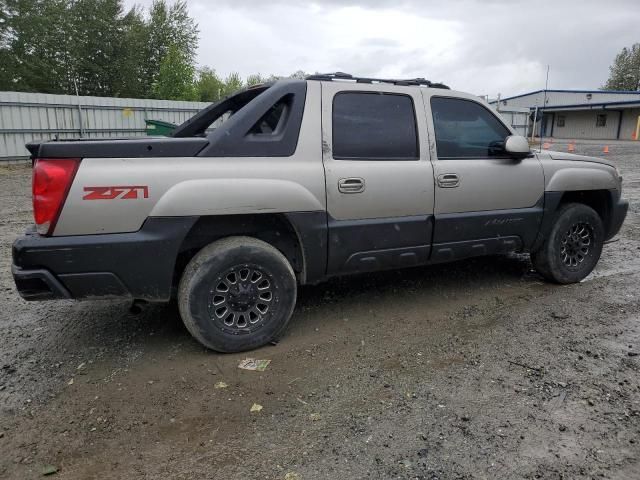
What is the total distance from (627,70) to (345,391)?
91176 millimetres

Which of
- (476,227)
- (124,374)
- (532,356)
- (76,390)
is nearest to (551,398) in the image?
(532,356)

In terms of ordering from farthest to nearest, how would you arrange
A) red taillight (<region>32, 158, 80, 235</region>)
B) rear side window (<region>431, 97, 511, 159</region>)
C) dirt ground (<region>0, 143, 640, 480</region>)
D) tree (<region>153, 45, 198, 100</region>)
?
tree (<region>153, 45, 198, 100</region>)
rear side window (<region>431, 97, 511, 159</region>)
red taillight (<region>32, 158, 80, 235</region>)
dirt ground (<region>0, 143, 640, 480</region>)

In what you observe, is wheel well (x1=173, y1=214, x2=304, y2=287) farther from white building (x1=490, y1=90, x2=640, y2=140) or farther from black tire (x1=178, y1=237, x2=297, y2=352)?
white building (x1=490, y1=90, x2=640, y2=140)

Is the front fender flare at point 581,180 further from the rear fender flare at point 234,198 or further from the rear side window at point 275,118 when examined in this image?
the rear side window at point 275,118

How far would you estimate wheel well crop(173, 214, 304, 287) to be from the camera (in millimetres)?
3449

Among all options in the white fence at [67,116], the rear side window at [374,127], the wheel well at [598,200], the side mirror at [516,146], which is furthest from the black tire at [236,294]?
the white fence at [67,116]

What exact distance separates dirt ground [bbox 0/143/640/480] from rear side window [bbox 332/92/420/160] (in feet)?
4.48

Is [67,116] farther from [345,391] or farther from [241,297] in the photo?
[345,391]

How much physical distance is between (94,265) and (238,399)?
3.98ft

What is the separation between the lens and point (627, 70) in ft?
251

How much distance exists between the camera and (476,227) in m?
4.34

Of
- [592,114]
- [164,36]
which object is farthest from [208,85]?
[592,114]

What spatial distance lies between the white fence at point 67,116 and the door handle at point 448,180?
12164mm

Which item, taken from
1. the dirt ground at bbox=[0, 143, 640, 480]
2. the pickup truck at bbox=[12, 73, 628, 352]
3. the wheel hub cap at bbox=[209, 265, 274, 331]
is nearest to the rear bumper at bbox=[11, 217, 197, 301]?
the pickup truck at bbox=[12, 73, 628, 352]
